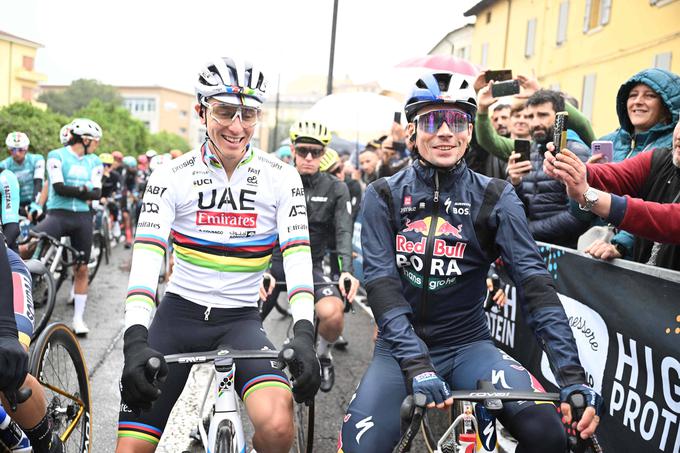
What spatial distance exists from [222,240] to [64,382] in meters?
1.49

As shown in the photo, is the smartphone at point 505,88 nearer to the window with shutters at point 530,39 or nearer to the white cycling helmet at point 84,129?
the white cycling helmet at point 84,129

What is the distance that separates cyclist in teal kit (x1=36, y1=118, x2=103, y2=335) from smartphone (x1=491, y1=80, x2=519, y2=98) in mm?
5681

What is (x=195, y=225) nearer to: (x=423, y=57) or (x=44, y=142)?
(x=423, y=57)

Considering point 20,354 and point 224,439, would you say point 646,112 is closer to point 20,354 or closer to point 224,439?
point 224,439

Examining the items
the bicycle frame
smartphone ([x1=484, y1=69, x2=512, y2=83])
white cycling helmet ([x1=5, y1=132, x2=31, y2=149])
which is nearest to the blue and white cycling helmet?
the bicycle frame

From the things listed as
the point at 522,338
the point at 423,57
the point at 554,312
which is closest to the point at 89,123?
the point at 423,57

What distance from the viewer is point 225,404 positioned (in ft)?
9.33

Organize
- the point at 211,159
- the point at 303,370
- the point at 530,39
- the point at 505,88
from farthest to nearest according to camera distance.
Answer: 1. the point at 530,39
2. the point at 505,88
3. the point at 211,159
4. the point at 303,370

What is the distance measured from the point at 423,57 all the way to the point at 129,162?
44.5ft

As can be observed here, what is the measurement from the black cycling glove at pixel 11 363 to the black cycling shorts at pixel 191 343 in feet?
1.76

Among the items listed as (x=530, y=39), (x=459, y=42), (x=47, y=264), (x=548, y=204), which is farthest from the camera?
(x=459, y=42)

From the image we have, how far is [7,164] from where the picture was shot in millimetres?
10953

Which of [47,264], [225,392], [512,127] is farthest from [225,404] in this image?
[47,264]

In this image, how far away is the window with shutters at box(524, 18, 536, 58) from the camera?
99.6 ft
